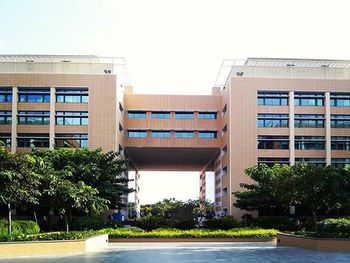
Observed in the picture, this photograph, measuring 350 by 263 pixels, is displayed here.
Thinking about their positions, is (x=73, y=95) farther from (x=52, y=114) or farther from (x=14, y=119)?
(x=14, y=119)

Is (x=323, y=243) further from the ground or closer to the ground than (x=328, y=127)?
closer to the ground

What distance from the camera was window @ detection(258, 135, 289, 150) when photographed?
56938 millimetres

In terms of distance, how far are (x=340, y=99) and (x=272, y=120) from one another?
8.01 meters

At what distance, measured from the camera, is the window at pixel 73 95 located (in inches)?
2202

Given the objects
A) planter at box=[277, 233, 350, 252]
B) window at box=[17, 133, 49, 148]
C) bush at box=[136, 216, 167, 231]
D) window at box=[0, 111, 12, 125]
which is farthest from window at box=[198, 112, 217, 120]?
planter at box=[277, 233, 350, 252]

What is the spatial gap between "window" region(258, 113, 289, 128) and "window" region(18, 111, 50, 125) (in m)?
22.5

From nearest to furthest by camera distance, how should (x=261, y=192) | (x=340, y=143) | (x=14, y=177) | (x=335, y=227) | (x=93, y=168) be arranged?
(x=14, y=177) → (x=335, y=227) → (x=93, y=168) → (x=261, y=192) → (x=340, y=143)

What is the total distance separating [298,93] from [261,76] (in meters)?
4.36

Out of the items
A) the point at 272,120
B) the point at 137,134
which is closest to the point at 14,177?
the point at 272,120

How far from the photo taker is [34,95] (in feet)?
185

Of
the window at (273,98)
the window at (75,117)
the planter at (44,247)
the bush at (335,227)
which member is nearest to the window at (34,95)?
the window at (75,117)

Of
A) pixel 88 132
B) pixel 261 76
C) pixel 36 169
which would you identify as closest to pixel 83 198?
pixel 36 169

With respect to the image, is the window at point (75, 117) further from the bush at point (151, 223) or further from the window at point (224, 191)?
the bush at point (151, 223)

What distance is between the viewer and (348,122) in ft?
192
